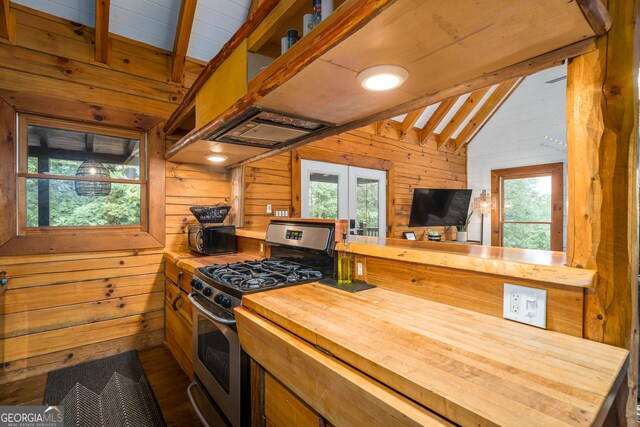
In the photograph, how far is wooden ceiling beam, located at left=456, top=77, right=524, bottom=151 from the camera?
17.2 ft

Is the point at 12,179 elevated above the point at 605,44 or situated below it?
below

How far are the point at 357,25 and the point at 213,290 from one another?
1.42 m

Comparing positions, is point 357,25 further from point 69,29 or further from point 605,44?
point 69,29

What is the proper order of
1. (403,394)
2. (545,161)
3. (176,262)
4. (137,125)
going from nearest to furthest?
(403,394), (176,262), (137,125), (545,161)

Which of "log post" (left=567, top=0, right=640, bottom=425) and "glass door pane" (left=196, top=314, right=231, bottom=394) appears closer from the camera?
"log post" (left=567, top=0, right=640, bottom=425)

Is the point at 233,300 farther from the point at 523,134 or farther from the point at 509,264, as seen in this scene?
the point at 523,134

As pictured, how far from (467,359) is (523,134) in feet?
20.4

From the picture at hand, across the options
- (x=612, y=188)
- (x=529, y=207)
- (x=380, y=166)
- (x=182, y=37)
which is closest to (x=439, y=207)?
(x=380, y=166)

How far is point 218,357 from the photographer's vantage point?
1604 millimetres

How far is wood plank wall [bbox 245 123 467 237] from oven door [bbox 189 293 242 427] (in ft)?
5.89

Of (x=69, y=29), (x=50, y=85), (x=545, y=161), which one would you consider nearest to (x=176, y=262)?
(x=50, y=85)

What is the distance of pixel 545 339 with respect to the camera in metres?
0.88

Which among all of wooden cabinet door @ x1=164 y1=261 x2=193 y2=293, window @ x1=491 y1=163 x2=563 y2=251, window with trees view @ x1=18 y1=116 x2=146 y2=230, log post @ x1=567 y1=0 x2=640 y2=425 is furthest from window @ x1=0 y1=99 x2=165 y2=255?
window @ x1=491 y1=163 x2=563 y2=251

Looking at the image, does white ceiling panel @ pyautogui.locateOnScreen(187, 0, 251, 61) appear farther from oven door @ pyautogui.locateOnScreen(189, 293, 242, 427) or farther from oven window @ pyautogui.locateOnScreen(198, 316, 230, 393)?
oven window @ pyautogui.locateOnScreen(198, 316, 230, 393)
